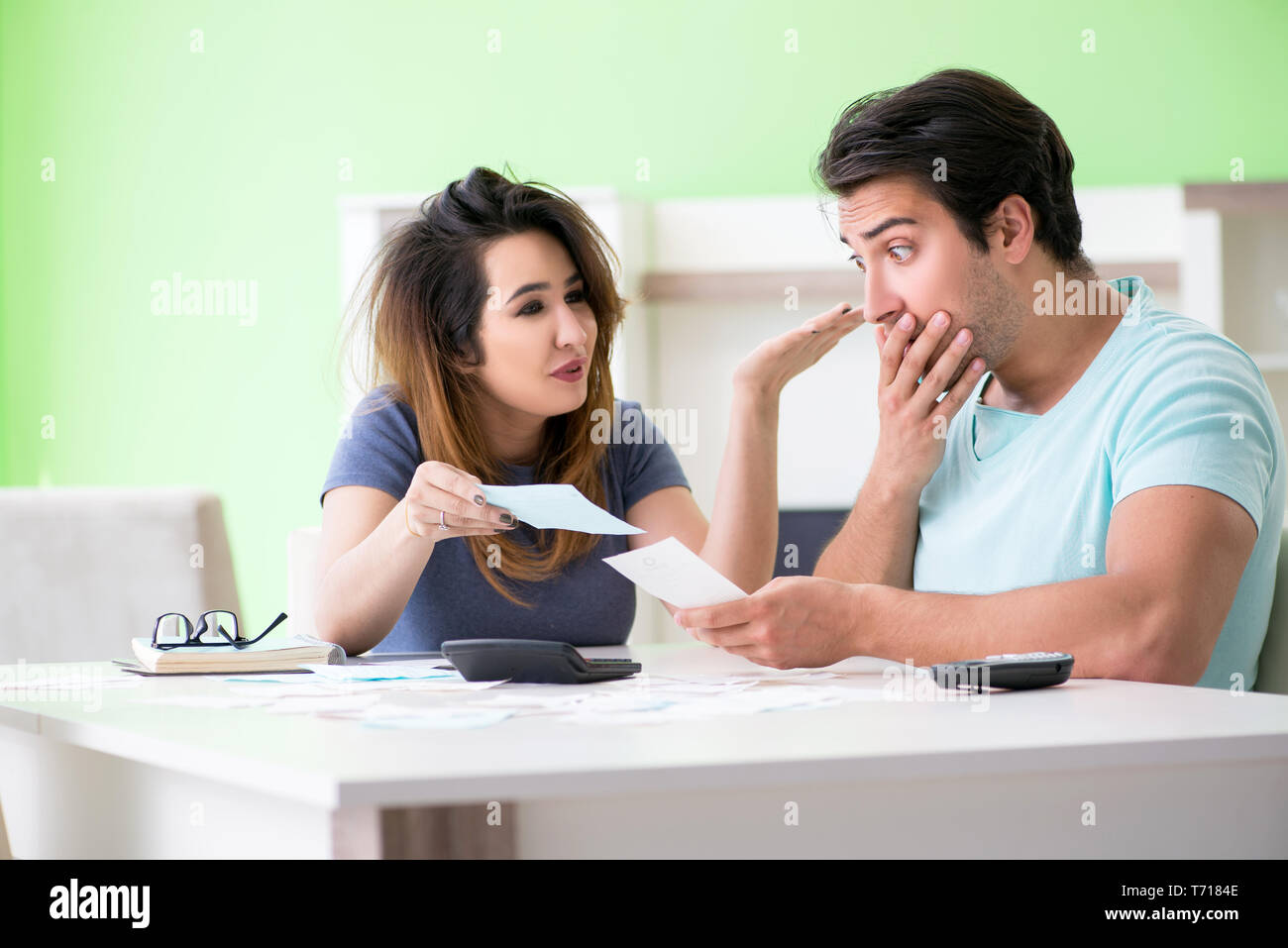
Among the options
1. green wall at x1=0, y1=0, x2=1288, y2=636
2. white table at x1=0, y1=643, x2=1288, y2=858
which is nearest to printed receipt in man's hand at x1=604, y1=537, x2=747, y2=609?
white table at x1=0, y1=643, x2=1288, y2=858

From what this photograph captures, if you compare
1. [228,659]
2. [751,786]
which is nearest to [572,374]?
[228,659]

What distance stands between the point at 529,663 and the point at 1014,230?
0.79m

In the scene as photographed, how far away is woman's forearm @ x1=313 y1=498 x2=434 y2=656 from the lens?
1.63 meters

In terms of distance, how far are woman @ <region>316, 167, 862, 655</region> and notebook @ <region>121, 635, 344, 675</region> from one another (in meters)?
0.27

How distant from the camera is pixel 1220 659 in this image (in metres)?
1.36

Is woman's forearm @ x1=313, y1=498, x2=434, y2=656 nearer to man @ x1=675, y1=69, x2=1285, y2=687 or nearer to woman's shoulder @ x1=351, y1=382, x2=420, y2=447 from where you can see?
woman's shoulder @ x1=351, y1=382, x2=420, y2=447

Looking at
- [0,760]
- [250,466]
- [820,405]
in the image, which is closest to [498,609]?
[0,760]

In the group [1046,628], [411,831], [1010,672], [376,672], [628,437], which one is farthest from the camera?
[628,437]

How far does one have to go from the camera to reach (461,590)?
1855 mm

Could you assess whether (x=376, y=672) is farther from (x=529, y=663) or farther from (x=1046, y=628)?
(x=1046, y=628)

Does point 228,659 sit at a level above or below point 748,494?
below
